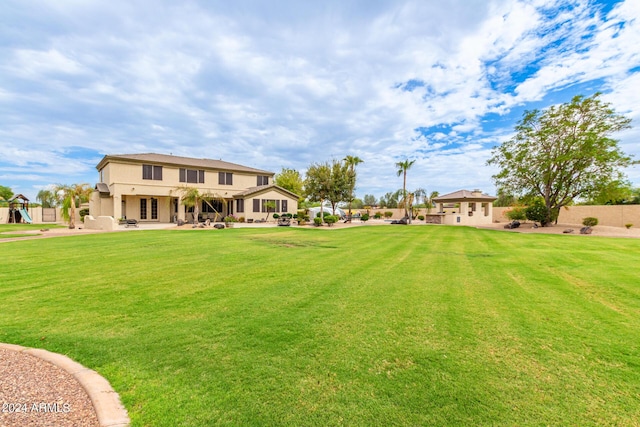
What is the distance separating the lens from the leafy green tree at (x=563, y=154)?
67.9 ft

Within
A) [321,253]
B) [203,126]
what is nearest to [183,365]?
[321,253]

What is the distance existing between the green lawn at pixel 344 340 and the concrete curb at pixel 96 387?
9 cm

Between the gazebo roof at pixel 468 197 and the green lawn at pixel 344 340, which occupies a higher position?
the gazebo roof at pixel 468 197

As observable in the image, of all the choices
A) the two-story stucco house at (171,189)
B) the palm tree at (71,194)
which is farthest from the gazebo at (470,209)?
the palm tree at (71,194)

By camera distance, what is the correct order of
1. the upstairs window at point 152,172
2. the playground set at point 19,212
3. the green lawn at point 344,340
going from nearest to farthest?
1. the green lawn at point 344,340
2. the upstairs window at point 152,172
3. the playground set at point 19,212

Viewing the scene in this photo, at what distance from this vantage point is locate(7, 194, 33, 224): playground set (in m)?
28.4

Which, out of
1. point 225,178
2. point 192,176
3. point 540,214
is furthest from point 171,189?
point 540,214

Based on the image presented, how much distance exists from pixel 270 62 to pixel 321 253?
1404 centimetres

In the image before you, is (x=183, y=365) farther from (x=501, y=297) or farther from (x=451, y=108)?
(x=451, y=108)

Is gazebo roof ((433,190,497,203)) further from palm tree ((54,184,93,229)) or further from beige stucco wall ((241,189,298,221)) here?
palm tree ((54,184,93,229))

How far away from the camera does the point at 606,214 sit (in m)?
26.2

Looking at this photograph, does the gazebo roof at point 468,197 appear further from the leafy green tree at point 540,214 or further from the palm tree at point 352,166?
the palm tree at point 352,166

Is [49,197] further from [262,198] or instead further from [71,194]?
[262,198]

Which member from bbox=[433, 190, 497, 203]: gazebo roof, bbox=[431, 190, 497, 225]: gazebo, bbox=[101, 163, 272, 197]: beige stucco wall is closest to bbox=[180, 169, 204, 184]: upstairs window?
bbox=[101, 163, 272, 197]: beige stucco wall
